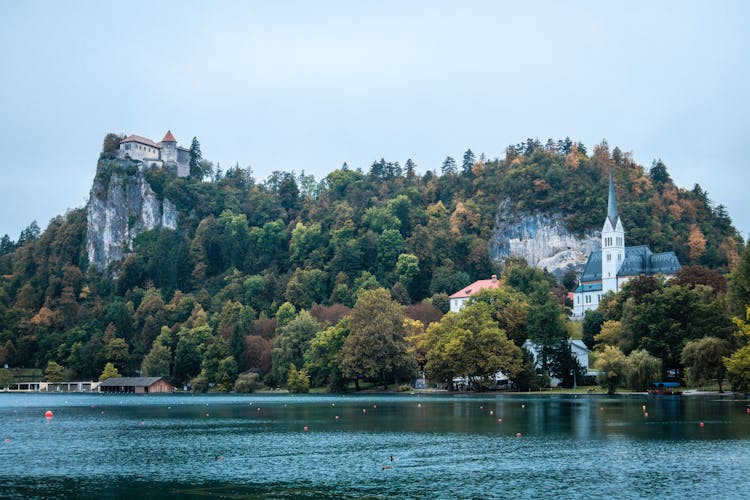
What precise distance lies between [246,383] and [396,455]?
98.3m

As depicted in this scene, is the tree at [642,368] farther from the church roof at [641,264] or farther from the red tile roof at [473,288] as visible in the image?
the red tile roof at [473,288]

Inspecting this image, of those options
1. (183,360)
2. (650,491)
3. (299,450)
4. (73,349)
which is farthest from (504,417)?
(73,349)

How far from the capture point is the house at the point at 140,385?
155 m

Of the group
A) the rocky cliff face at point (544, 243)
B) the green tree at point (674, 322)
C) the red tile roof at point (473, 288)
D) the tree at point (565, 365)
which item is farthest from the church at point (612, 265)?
the green tree at point (674, 322)

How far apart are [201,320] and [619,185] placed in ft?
340

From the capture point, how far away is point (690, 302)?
3752 inches

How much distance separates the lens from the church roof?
15812 centimetres

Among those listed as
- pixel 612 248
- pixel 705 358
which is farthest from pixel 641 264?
pixel 705 358

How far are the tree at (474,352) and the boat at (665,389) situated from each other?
17618 millimetres

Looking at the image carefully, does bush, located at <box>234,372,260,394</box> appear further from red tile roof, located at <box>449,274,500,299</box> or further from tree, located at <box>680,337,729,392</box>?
tree, located at <box>680,337,729,392</box>

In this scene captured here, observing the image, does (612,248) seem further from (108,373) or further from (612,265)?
(108,373)

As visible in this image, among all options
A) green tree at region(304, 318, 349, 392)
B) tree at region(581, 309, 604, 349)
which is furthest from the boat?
green tree at region(304, 318, 349, 392)

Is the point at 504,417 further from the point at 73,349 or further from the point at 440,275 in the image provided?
the point at 73,349

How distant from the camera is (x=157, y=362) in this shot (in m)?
161
